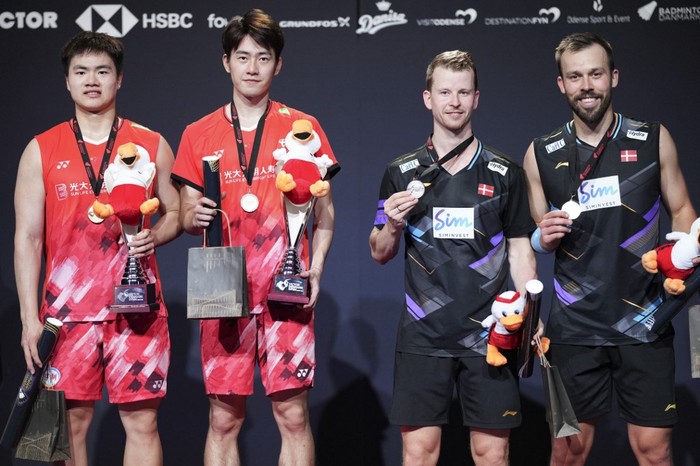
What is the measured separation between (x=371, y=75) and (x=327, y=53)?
0.76 feet

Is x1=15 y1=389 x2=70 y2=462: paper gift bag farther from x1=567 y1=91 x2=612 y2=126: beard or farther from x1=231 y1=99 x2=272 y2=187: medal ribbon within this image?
x1=567 y1=91 x2=612 y2=126: beard

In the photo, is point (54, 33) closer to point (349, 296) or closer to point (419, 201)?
point (349, 296)

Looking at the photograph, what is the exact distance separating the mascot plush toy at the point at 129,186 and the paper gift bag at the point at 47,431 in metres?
0.66

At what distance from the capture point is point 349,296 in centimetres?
447

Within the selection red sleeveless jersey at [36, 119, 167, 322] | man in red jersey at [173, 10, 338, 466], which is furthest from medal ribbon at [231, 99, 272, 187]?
red sleeveless jersey at [36, 119, 167, 322]

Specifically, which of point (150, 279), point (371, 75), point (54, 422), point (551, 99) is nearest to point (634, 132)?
point (551, 99)

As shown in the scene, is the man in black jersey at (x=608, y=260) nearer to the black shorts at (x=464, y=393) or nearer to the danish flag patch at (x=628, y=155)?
the danish flag patch at (x=628, y=155)

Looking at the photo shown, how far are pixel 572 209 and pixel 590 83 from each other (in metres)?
0.49

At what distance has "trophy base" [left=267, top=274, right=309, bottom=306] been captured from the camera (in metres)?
3.18

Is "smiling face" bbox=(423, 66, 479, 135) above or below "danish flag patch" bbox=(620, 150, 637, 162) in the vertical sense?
above

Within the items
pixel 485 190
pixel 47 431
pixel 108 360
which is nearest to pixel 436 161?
pixel 485 190

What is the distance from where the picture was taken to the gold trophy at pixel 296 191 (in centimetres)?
318

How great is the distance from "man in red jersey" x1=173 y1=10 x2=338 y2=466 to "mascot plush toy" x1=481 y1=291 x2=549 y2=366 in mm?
623

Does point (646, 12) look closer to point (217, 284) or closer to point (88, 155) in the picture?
point (217, 284)
